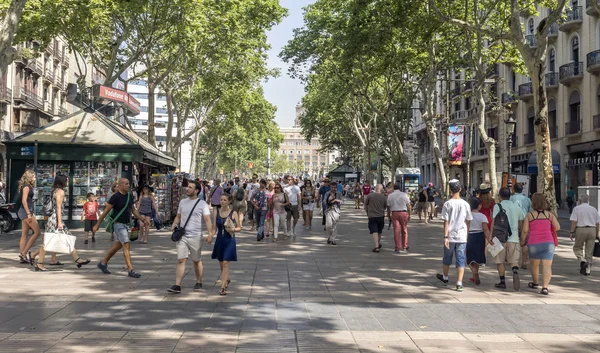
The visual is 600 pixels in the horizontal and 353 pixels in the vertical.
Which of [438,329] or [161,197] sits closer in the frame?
[438,329]

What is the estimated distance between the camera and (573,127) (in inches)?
1228

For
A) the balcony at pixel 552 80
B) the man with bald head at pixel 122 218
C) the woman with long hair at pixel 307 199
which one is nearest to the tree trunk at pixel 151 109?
the woman with long hair at pixel 307 199

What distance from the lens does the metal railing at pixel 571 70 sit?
30.5 metres

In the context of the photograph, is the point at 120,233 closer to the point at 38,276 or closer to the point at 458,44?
the point at 38,276

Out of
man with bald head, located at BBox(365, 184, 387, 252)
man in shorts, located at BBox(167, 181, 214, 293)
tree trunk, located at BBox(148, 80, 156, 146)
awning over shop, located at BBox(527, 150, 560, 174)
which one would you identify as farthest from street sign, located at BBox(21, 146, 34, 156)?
awning over shop, located at BBox(527, 150, 560, 174)

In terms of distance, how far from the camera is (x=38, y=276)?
30.4 ft

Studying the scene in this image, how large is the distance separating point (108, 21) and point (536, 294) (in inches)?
676

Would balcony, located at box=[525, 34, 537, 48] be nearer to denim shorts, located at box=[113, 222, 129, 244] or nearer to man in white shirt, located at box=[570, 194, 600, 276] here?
man in white shirt, located at box=[570, 194, 600, 276]

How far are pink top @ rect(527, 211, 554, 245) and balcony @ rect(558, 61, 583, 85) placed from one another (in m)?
25.2

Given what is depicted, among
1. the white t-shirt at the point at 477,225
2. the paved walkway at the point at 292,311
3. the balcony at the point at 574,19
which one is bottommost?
the paved walkway at the point at 292,311

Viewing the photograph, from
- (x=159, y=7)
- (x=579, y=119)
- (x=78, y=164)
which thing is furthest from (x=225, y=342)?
(x=579, y=119)

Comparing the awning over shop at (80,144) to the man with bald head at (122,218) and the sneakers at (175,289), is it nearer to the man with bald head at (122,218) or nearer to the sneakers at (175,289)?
the man with bald head at (122,218)

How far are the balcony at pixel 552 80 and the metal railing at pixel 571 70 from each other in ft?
4.05

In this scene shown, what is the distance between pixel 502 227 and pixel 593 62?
77.8 ft
